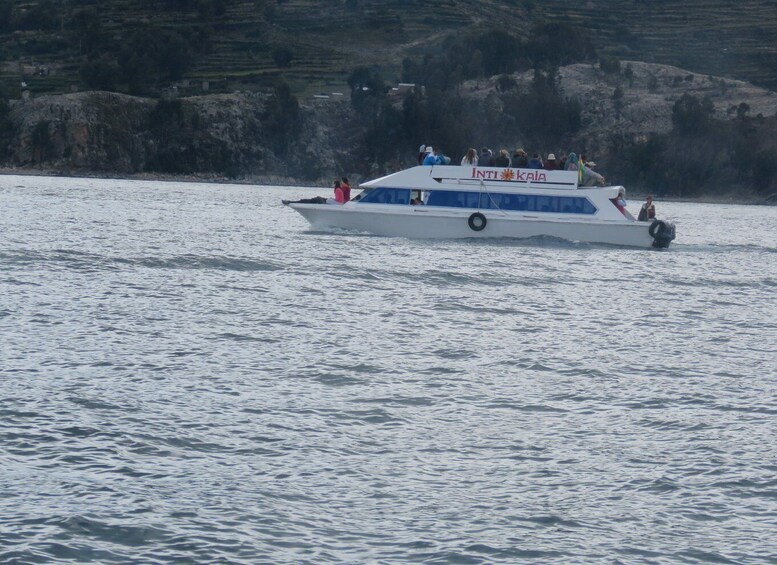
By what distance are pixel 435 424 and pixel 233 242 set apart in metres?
25.7

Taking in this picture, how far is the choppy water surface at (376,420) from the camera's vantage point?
403 inches

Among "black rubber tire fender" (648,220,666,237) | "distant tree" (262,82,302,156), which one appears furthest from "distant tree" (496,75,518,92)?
"black rubber tire fender" (648,220,666,237)

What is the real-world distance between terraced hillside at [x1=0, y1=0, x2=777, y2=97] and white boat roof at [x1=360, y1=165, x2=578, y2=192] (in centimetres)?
11226

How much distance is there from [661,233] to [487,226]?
5868 mm

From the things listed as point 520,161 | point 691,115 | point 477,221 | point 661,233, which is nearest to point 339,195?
point 477,221

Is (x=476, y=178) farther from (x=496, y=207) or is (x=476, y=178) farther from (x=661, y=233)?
(x=661, y=233)

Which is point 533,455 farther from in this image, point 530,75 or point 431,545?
point 530,75

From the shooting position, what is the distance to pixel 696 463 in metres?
12.7

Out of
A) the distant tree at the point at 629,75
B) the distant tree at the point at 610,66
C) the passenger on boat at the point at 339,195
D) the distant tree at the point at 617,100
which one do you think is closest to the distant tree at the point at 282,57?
the distant tree at the point at 610,66

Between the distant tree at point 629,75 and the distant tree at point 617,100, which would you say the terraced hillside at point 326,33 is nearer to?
the distant tree at point 629,75

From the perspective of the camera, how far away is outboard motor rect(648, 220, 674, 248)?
4196cm

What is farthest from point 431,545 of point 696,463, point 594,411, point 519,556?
point 594,411

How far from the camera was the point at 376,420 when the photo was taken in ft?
46.4

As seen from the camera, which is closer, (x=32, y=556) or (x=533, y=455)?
(x=32, y=556)
